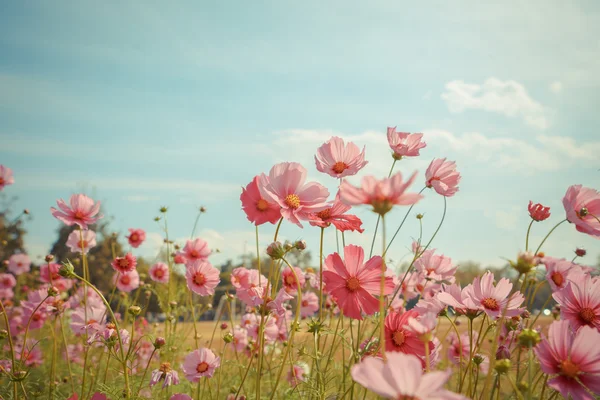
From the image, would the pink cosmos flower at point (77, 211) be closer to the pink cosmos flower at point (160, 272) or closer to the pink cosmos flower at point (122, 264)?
the pink cosmos flower at point (122, 264)

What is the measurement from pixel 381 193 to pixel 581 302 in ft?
1.89

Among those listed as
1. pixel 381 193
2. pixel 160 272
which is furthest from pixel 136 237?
pixel 381 193

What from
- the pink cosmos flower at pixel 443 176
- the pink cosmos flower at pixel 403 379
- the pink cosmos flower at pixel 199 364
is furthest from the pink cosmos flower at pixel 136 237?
the pink cosmos flower at pixel 403 379

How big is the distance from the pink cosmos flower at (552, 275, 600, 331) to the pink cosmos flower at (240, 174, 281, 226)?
0.61m

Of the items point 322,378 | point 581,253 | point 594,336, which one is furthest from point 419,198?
point 581,253

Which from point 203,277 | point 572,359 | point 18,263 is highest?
point 572,359

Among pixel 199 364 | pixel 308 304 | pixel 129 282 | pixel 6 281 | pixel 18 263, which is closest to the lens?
pixel 199 364

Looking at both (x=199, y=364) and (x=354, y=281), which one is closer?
(x=354, y=281)

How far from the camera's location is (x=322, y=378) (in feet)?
3.63

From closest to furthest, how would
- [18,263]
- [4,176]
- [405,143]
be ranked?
[405,143] → [4,176] → [18,263]

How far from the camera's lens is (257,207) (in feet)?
3.15

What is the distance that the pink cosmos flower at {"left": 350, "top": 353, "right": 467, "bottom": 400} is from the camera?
47cm

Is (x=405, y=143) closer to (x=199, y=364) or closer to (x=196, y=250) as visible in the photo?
(x=199, y=364)

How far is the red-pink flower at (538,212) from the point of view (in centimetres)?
122
